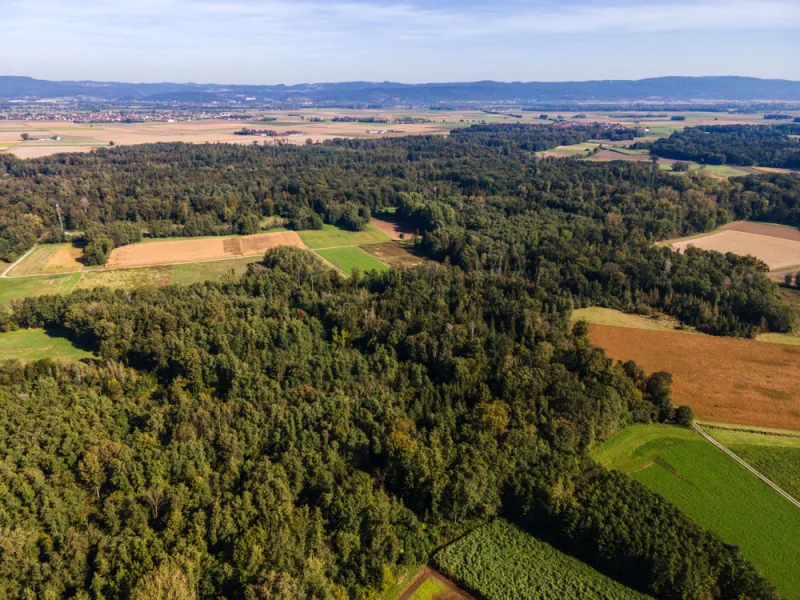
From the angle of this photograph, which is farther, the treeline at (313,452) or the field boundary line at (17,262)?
the field boundary line at (17,262)

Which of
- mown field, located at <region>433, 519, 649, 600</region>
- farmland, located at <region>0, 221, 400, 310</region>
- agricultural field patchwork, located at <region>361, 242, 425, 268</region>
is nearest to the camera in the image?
mown field, located at <region>433, 519, 649, 600</region>

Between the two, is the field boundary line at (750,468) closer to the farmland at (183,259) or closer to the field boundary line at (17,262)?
the farmland at (183,259)

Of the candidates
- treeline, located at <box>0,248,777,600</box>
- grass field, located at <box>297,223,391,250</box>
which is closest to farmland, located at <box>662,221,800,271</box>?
treeline, located at <box>0,248,777,600</box>

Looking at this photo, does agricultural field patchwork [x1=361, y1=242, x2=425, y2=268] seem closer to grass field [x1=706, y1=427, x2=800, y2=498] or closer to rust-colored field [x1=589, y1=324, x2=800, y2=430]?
rust-colored field [x1=589, y1=324, x2=800, y2=430]

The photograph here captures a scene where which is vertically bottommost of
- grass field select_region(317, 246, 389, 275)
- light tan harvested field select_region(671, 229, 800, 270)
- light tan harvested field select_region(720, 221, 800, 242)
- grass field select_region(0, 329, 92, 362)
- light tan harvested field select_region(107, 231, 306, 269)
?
grass field select_region(0, 329, 92, 362)

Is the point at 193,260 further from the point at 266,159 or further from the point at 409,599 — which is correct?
the point at 266,159

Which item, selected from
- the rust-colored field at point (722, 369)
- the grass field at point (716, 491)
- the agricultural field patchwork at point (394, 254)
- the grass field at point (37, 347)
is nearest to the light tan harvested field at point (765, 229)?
the rust-colored field at point (722, 369)
